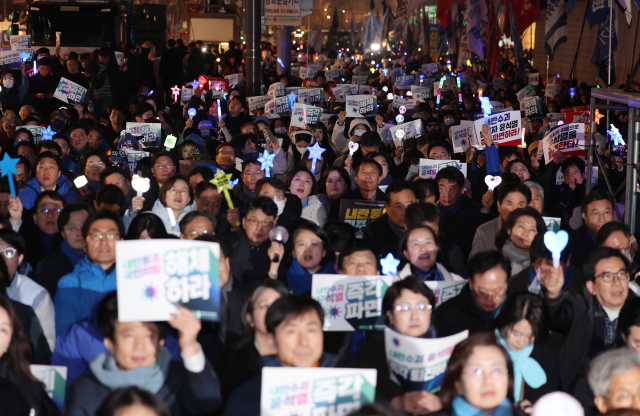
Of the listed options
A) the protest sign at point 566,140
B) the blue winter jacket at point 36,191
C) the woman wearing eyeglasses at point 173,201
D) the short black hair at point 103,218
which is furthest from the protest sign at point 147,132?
the short black hair at point 103,218

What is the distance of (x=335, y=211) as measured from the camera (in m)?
7.47

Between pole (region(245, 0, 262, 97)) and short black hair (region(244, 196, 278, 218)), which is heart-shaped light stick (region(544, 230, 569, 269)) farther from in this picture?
pole (region(245, 0, 262, 97))

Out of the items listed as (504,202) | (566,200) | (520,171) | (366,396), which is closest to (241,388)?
(366,396)

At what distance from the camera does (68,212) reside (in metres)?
5.75

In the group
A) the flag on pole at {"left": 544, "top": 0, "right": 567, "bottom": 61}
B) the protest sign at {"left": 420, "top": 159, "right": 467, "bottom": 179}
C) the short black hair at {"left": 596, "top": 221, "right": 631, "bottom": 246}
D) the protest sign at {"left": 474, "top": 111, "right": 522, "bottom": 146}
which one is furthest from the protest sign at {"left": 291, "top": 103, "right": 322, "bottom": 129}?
the flag on pole at {"left": 544, "top": 0, "right": 567, "bottom": 61}

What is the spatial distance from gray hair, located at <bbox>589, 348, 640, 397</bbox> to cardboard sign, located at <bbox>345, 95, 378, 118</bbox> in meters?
9.73

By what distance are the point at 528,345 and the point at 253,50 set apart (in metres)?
13.9

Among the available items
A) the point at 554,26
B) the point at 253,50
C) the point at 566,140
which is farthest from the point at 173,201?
the point at 554,26

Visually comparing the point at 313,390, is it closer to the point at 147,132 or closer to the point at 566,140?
the point at 566,140

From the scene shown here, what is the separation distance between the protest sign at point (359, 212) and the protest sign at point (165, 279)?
11.2ft

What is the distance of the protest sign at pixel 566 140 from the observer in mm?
9305

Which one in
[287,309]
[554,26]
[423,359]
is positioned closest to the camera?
[287,309]

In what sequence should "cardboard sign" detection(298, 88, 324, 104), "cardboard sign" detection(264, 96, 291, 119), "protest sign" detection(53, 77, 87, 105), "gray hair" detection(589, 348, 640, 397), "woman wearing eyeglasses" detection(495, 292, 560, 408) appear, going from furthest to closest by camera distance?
"cardboard sign" detection(298, 88, 324, 104) → "cardboard sign" detection(264, 96, 291, 119) → "protest sign" detection(53, 77, 87, 105) → "woman wearing eyeglasses" detection(495, 292, 560, 408) → "gray hair" detection(589, 348, 640, 397)

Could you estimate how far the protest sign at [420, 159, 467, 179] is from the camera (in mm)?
8359
